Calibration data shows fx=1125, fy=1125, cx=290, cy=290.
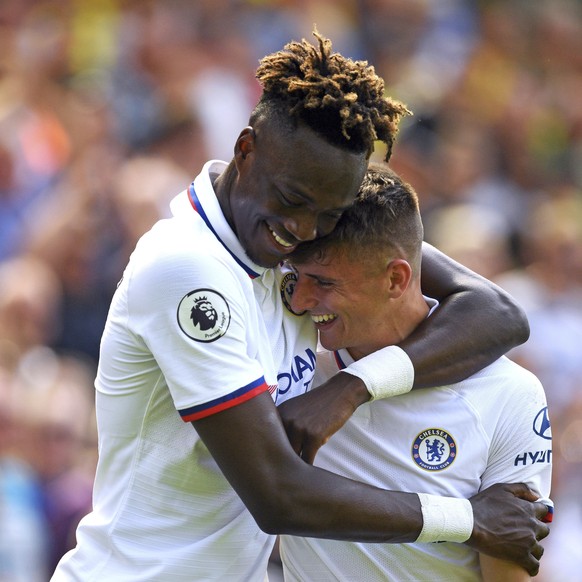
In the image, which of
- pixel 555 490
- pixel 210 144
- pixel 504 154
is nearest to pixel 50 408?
pixel 210 144

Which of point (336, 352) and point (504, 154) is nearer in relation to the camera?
point (336, 352)

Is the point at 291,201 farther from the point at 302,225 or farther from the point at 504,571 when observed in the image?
the point at 504,571

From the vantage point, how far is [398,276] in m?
3.40

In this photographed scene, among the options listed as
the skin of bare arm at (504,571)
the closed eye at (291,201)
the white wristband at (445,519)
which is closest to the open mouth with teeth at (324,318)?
the closed eye at (291,201)

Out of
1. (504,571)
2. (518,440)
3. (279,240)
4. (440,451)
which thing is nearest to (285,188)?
(279,240)

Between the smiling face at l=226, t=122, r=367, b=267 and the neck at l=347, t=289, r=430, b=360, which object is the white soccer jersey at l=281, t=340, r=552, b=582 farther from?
the smiling face at l=226, t=122, r=367, b=267

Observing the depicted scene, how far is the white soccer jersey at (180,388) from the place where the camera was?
2832 mm

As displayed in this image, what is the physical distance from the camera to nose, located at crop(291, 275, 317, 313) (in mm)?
3322

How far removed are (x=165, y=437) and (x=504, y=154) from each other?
6390 mm

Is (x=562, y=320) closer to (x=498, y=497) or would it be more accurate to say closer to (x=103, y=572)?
(x=498, y=497)

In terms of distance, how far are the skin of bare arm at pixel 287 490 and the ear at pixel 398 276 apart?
0.69 meters

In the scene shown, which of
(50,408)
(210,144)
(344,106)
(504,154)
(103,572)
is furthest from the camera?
(504,154)

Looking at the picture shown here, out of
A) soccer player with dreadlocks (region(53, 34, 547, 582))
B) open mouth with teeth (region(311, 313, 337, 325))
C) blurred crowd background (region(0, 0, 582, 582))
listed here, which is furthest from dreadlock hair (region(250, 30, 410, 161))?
blurred crowd background (region(0, 0, 582, 582))

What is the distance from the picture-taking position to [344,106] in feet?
9.50
